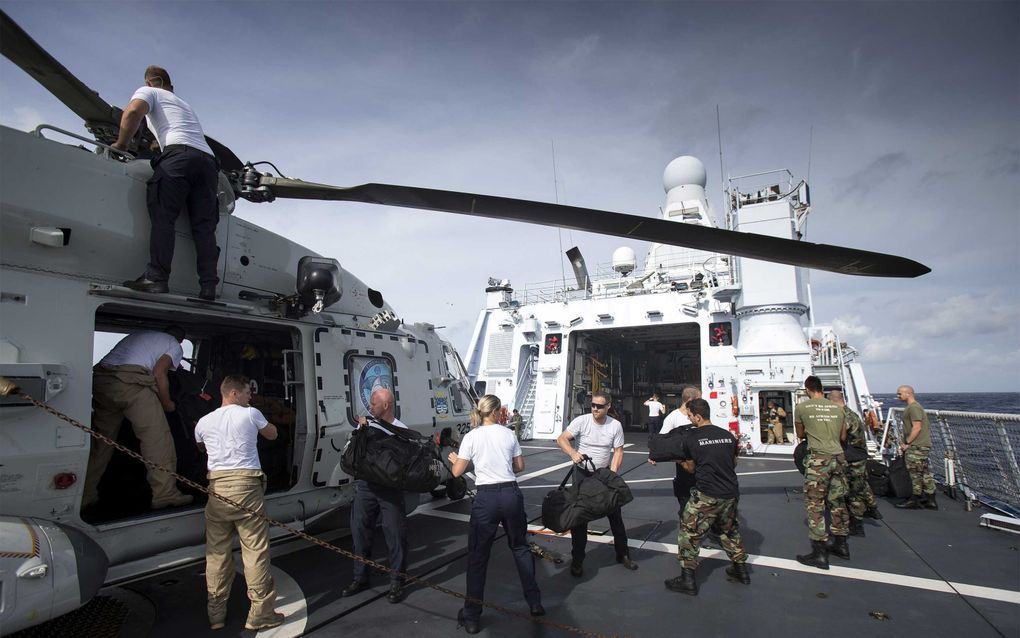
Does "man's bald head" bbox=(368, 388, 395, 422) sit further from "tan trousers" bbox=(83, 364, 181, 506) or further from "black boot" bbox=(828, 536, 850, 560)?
"black boot" bbox=(828, 536, 850, 560)

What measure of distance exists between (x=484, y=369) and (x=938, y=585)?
1277 centimetres

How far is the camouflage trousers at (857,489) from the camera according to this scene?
5.73 metres

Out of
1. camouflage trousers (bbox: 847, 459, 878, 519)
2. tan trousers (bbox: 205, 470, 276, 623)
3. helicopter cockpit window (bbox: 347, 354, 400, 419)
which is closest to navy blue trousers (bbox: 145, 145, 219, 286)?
tan trousers (bbox: 205, 470, 276, 623)

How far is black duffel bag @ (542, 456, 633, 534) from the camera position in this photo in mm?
4160

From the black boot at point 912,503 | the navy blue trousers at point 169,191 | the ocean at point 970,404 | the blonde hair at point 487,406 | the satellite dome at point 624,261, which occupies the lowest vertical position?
the ocean at point 970,404

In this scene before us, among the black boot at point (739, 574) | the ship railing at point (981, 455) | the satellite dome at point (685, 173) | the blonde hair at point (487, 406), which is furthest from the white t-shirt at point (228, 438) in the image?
the satellite dome at point (685, 173)

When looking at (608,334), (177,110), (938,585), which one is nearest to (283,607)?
(177,110)

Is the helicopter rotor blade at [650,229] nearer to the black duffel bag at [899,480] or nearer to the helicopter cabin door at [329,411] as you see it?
the helicopter cabin door at [329,411]

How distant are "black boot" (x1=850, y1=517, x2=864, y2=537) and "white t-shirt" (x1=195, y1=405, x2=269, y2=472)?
633cm

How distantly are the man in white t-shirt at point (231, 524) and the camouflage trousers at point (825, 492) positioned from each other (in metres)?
4.66

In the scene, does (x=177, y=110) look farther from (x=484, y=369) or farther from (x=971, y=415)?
(x=484, y=369)

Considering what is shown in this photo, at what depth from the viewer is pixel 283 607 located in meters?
3.88

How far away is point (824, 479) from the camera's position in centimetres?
483

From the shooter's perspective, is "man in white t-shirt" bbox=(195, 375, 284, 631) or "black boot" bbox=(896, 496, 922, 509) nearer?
"man in white t-shirt" bbox=(195, 375, 284, 631)
